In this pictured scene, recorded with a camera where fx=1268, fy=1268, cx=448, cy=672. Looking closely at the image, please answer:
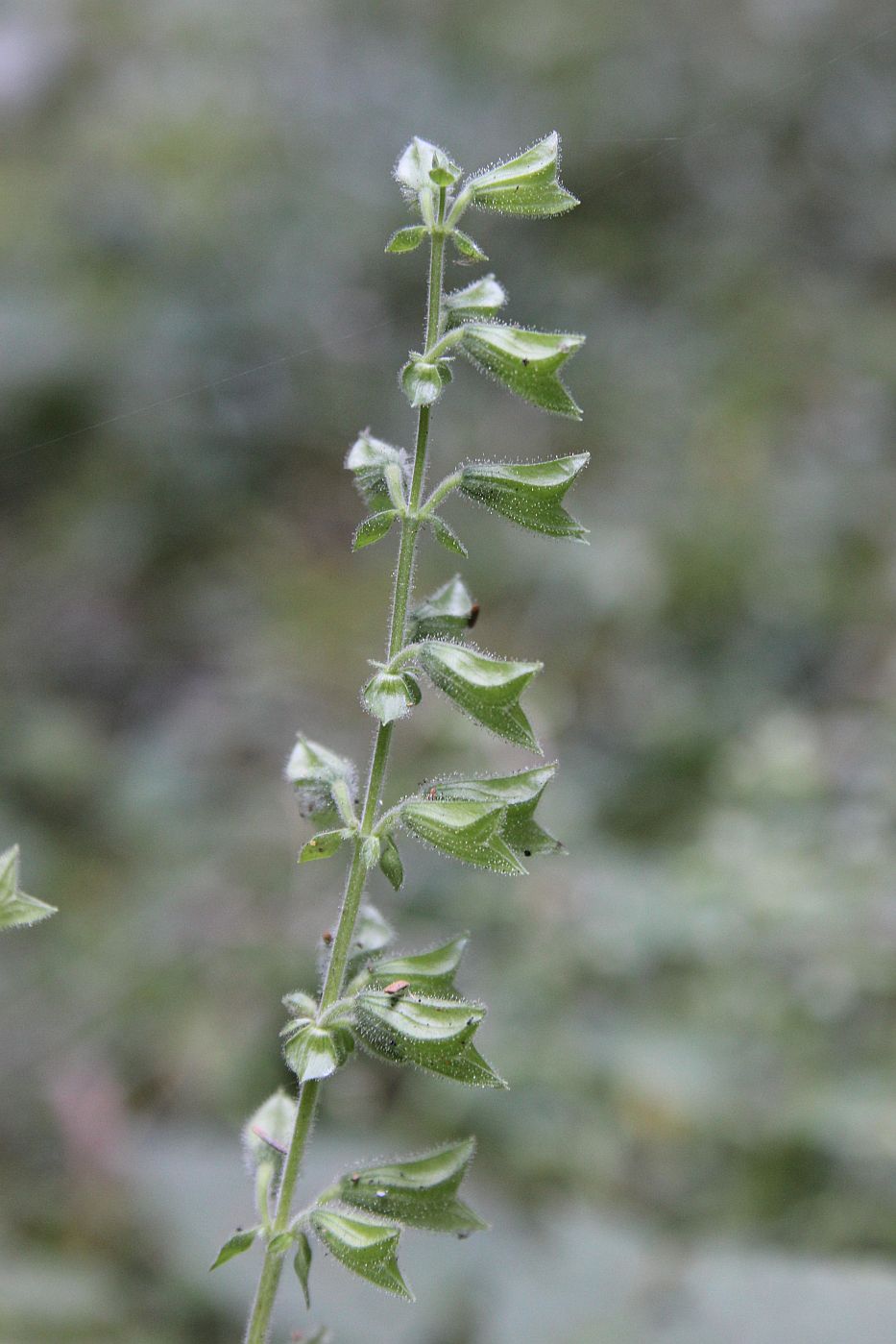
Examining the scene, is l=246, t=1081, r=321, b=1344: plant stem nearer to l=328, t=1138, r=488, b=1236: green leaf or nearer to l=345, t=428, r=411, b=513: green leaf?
l=328, t=1138, r=488, b=1236: green leaf

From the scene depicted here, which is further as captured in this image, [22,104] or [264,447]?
[22,104]

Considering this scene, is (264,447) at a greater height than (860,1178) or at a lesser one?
greater

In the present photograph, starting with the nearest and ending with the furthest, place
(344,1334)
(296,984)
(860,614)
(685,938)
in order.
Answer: (344,1334)
(685,938)
(296,984)
(860,614)

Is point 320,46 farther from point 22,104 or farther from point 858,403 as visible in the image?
point 858,403

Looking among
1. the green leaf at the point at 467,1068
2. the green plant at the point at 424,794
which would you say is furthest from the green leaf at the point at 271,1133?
the green leaf at the point at 467,1068

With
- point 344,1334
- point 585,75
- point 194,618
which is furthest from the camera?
point 585,75

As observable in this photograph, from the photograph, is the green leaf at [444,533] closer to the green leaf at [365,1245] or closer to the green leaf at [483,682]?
the green leaf at [483,682]

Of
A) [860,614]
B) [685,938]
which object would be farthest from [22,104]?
[685,938]
